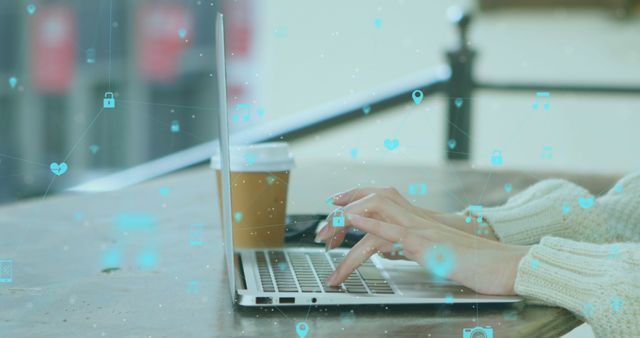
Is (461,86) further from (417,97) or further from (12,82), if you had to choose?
(12,82)

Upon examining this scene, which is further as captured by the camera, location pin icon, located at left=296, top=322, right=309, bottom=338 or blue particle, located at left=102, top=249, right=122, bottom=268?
blue particle, located at left=102, top=249, right=122, bottom=268

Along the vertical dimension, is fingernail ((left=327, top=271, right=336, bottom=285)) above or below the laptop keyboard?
above

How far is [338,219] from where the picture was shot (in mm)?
968

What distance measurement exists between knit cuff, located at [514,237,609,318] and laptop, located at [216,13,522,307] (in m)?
0.03

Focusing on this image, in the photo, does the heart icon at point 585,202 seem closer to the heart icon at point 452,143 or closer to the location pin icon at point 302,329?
the location pin icon at point 302,329

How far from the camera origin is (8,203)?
1.32m

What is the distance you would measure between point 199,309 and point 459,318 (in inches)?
9.6

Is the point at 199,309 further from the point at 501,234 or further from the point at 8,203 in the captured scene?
the point at 8,203

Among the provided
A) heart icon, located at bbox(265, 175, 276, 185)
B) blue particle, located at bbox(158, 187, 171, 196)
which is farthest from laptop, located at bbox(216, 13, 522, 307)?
blue particle, located at bbox(158, 187, 171, 196)

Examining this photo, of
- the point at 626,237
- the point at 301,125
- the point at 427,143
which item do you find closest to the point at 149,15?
the point at 427,143

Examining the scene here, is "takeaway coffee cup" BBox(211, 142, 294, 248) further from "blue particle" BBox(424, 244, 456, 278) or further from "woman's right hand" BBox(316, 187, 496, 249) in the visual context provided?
"blue particle" BBox(424, 244, 456, 278)

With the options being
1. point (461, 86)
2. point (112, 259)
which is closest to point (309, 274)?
point (112, 259)

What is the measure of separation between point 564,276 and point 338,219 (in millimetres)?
252

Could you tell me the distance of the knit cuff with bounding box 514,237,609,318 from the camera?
2.76 feet
